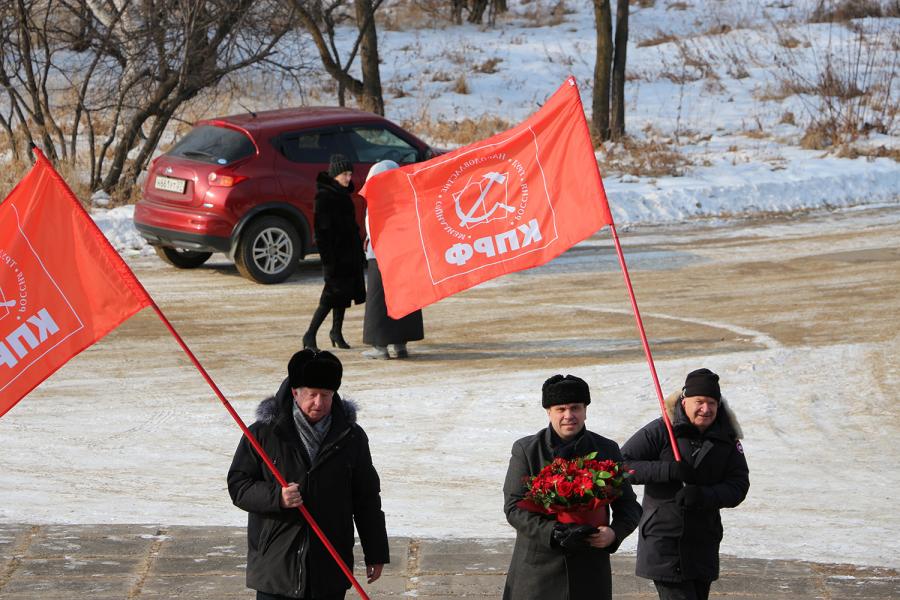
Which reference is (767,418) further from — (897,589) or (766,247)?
(766,247)

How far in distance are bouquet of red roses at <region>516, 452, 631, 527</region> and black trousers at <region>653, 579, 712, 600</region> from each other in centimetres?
90

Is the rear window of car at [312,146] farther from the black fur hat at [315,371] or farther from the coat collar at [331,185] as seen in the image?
the black fur hat at [315,371]

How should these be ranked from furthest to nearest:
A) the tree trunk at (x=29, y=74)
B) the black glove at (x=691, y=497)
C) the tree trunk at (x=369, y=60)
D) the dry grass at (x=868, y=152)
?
the tree trunk at (x=369, y=60) < the dry grass at (x=868, y=152) < the tree trunk at (x=29, y=74) < the black glove at (x=691, y=497)

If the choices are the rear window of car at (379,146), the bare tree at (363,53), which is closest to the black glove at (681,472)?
the rear window of car at (379,146)

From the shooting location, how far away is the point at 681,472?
542 cm

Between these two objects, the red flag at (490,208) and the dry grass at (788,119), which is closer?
the red flag at (490,208)

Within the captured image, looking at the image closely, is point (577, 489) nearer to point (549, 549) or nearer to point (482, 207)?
point (549, 549)

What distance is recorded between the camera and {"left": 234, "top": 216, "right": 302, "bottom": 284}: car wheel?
14.3m

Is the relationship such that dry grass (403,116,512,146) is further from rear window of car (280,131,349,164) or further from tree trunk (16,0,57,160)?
rear window of car (280,131,349,164)

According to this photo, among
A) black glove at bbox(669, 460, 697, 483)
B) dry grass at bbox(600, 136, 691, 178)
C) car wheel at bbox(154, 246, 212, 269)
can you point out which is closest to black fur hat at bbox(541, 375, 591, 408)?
black glove at bbox(669, 460, 697, 483)

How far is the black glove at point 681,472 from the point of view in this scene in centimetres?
542

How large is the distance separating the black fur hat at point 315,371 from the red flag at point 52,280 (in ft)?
2.57

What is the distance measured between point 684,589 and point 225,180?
9574 mm

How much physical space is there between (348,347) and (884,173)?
11.6 metres
